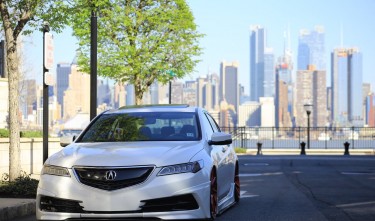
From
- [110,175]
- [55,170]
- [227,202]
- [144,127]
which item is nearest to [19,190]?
[227,202]

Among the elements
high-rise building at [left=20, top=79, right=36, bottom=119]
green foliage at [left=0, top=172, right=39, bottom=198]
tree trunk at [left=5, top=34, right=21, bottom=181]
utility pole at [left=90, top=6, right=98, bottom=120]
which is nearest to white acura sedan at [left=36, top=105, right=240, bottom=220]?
green foliage at [left=0, top=172, right=39, bottom=198]

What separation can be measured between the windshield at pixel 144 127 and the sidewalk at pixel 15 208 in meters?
1.82

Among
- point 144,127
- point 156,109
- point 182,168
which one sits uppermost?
point 156,109

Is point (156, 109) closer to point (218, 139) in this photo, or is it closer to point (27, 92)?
point (218, 139)

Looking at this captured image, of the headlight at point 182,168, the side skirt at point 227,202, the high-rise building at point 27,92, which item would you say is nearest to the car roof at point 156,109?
the side skirt at point 227,202

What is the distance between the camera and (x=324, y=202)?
1258 centimetres

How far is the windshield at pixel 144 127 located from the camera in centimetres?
949

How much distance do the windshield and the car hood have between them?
0.39m

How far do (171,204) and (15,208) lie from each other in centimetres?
350

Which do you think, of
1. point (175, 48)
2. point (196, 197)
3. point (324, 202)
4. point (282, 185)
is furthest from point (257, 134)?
point (196, 197)

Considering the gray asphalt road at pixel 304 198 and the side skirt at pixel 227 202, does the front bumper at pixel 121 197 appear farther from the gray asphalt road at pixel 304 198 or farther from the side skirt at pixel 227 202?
the gray asphalt road at pixel 304 198

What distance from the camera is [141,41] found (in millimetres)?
36531

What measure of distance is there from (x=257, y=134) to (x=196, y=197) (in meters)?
46.5

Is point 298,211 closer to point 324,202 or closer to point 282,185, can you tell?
point 324,202
